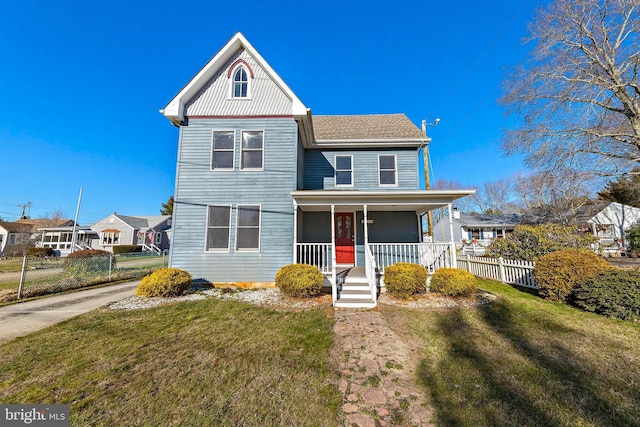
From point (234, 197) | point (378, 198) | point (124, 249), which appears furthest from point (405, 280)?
point (124, 249)

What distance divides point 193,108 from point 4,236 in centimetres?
3896

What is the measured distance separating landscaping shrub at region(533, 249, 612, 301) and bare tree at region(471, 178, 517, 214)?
36504mm

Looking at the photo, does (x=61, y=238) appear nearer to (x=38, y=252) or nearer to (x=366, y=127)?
(x=38, y=252)

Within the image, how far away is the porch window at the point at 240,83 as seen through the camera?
927 centimetres

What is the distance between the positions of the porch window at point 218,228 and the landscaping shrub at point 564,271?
10.0 m

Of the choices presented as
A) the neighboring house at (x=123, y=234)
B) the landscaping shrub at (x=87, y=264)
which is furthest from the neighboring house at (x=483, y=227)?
the neighboring house at (x=123, y=234)

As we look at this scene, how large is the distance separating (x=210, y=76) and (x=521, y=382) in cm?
1187

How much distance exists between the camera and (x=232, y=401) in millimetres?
2732

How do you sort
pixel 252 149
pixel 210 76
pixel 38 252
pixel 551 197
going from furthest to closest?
1. pixel 551 197
2. pixel 38 252
3. pixel 210 76
4. pixel 252 149

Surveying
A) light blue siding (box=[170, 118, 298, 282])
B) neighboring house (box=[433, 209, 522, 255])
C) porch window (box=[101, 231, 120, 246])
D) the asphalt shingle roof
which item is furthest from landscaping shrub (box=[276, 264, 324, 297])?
porch window (box=[101, 231, 120, 246])

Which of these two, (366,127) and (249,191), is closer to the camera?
(249,191)

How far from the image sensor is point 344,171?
1100cm

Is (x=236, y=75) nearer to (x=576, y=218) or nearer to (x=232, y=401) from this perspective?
(x=232, y=401)

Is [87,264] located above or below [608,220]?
below
